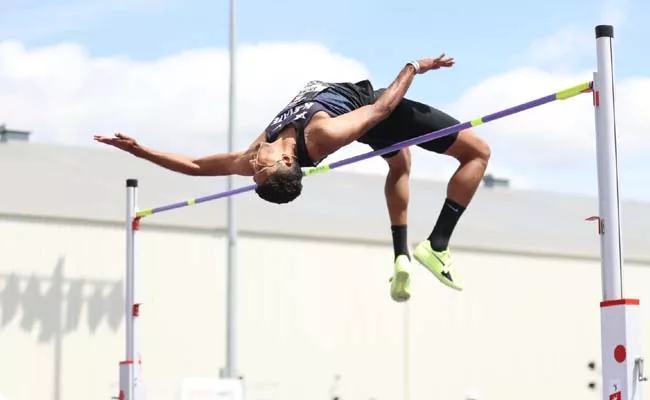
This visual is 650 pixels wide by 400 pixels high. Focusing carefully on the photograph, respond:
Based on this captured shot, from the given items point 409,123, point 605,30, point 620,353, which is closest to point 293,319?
point 409,123

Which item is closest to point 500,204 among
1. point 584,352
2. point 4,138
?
point 584,352

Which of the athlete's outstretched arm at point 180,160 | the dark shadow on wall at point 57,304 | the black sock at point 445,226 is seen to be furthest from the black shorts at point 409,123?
the dark shadow on wall at point 57,304

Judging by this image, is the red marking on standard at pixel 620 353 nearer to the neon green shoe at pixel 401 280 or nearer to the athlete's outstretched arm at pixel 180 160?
the neon green shoe at pixel 401 280

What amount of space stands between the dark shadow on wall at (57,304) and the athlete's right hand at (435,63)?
1227 cm

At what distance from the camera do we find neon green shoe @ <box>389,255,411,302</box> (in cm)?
847

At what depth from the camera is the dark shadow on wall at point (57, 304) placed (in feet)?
62.2

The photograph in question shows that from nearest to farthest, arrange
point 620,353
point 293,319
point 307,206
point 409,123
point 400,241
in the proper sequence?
point 620,353, point 409,123, point 400,241, point 293,319, point 307,206

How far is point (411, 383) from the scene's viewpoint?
2302 centimetres

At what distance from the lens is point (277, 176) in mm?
7242

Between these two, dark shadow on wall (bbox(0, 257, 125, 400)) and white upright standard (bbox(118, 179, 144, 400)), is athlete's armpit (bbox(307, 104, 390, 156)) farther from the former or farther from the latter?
dark shadow on wall (bbox(0, 257, 125, 400))

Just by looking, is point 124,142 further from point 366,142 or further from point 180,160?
point 366,142

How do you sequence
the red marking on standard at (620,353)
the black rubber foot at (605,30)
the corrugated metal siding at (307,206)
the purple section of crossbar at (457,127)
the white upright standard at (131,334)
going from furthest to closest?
the corrugated metal siding at (307,206) < the white upright standard at (131,334) < the purple section of crossbar at (457,127) < the black rubber foot at (605,30) < the red marking on standard at (620,353)

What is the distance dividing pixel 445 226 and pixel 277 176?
156cm

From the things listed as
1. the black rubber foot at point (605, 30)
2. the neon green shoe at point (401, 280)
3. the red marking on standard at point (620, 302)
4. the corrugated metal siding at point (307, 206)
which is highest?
the corrugated metal siding at point (307, 206)
